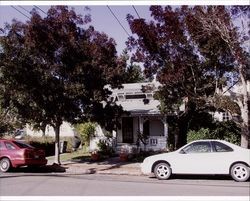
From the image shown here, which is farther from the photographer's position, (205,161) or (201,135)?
(201,135)

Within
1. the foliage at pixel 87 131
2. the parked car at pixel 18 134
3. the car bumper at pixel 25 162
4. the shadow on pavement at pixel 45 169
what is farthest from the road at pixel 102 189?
the parked car at pixel 18 134

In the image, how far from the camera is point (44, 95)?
1855 cm

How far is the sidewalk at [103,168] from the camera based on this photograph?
17950 mm

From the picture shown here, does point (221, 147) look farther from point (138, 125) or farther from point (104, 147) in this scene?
point (138, 125)

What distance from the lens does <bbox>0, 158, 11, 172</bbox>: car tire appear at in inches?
707

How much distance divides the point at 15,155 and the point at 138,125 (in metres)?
13.5

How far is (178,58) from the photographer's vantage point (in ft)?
60.3

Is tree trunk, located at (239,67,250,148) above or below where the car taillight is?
above

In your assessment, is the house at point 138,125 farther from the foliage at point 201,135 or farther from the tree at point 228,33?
the tree at point 228,33

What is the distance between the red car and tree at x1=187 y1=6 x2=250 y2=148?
8651 millimetres

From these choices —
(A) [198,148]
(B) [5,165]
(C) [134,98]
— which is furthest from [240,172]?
(C) [134,98]

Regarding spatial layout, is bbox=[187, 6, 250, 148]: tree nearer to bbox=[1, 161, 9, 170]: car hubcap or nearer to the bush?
the bush

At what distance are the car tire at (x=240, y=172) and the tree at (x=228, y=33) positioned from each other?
111 inches

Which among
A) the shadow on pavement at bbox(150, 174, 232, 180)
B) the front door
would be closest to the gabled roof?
the front door
